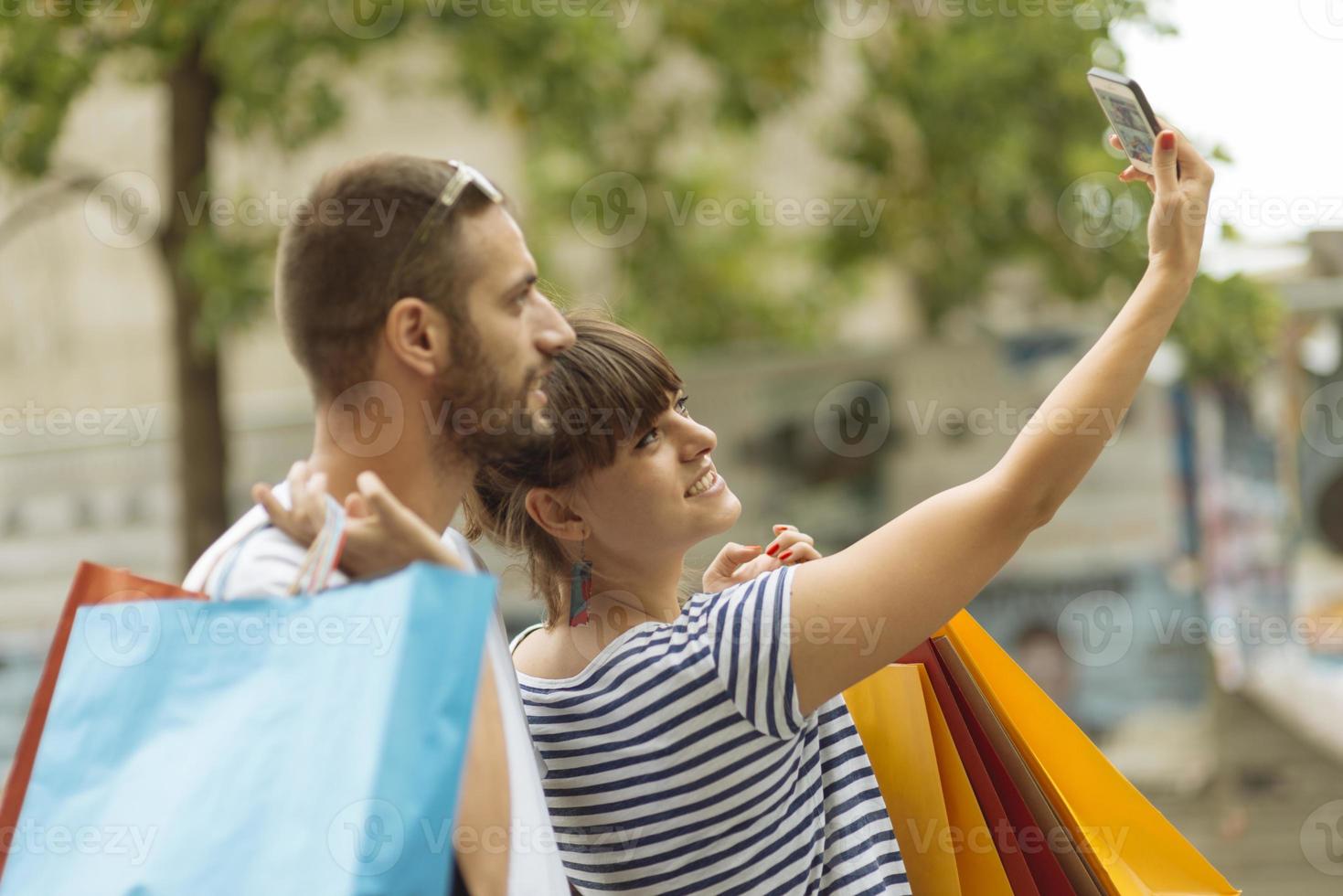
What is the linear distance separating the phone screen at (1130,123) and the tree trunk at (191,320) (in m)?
5.00

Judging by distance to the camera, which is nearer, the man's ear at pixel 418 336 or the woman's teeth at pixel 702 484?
the man's ear at pixel 418 336

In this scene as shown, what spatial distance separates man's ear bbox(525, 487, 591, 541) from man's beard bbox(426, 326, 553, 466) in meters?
0.31

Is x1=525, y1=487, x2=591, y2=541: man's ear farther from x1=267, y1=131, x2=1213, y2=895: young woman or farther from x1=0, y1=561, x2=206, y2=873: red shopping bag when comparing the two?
x1=0, y1=561, x2=206, y2=873: red shopping bag

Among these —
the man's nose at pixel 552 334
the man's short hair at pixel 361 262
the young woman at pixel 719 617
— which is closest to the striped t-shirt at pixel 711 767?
the young woman at pixel 719 617

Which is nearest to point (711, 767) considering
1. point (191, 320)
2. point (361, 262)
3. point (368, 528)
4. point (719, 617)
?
point (719, 617)

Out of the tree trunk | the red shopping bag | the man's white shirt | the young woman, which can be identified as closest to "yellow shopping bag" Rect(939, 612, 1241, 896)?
the young woman

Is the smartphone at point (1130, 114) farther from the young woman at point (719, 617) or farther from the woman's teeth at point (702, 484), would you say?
the woman's teeth at point (702, 484)

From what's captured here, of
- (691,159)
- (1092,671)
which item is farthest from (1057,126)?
(691,159)

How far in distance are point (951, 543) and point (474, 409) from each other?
22.7 inches

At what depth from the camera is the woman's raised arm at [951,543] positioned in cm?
170

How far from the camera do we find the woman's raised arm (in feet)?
5.57

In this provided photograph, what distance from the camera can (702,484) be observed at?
204cm

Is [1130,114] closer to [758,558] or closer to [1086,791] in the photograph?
[758,558]

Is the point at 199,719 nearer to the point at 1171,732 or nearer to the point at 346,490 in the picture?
the point at 346,490
